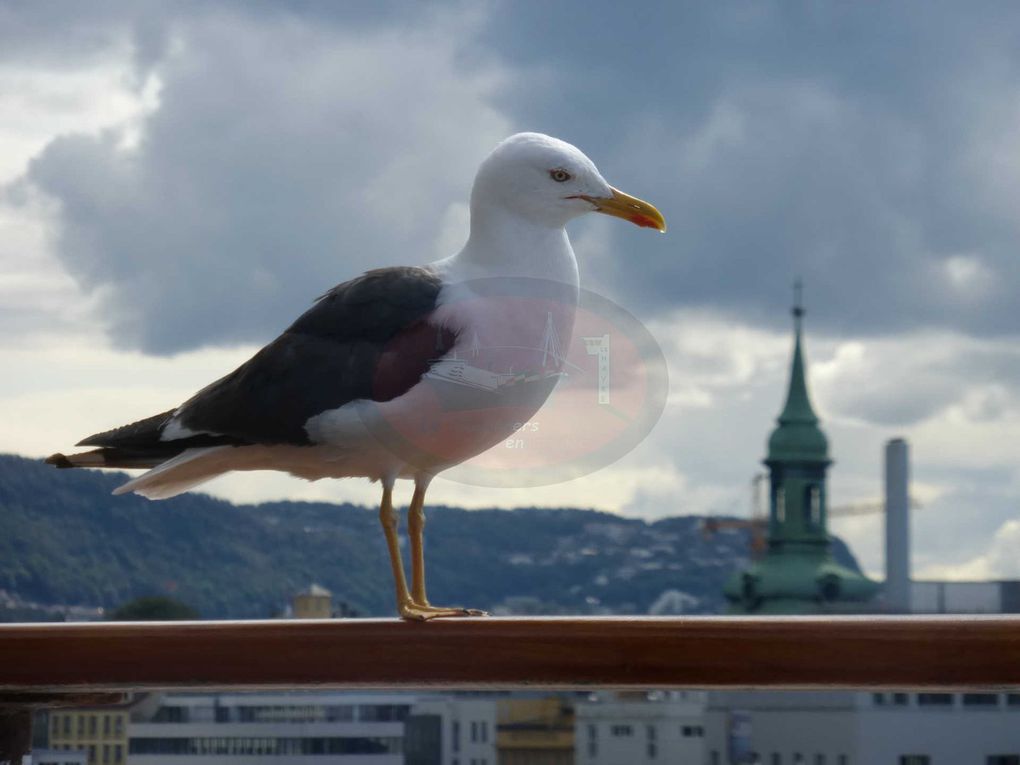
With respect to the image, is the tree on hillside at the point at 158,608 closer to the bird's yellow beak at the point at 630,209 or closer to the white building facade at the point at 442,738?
the white building facade at the point at 442,738

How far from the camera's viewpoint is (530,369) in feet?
7.38

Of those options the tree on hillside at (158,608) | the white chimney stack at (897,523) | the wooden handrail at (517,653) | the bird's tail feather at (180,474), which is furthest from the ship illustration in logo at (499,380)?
the white chimney stack at (897,523)

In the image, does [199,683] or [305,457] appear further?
[305,457]

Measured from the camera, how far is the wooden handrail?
66.1 inches

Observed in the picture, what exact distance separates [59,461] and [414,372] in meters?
0.48

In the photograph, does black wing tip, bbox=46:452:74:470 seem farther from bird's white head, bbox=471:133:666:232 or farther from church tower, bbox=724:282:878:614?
church tower, bbox=724:282:878:614

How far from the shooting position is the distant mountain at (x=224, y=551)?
1354 cm

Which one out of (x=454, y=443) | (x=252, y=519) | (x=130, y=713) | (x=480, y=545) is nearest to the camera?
(x=130, y=713)

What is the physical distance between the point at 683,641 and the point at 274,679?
416 millimetres

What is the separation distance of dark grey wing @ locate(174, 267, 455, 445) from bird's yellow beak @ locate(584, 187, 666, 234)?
0.81ft

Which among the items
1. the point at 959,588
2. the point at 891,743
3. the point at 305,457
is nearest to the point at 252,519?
the point at 305,457

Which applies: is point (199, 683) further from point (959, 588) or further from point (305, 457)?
point (959, 588)

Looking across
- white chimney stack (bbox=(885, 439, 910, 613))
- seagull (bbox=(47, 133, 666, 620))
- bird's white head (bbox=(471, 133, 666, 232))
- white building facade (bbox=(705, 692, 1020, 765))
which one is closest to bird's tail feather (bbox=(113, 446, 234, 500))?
seagull (bbox=(47, 133, 666, 620))

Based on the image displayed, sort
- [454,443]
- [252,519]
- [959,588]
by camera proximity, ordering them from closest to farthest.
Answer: [454,443], [252,519], [959,588]
